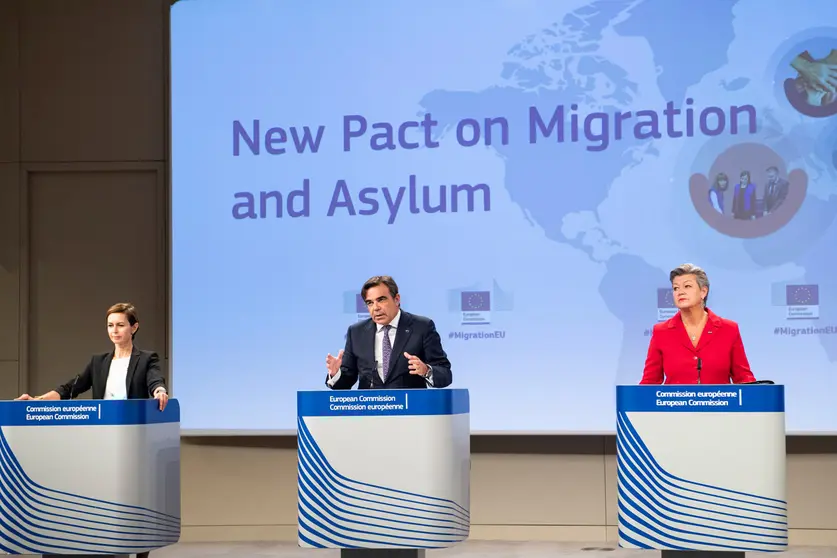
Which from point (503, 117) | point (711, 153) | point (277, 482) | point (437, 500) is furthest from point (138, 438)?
point (711, 153)

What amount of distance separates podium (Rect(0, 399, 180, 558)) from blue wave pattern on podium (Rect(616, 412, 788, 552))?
1.93m

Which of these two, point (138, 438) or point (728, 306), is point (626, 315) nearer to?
point (728, 306)

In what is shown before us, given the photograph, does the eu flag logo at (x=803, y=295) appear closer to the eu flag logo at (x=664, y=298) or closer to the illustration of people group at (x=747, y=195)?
the illustration of people group at (x=747, y=195)

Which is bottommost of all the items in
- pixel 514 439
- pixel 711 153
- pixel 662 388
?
pixel 514 439

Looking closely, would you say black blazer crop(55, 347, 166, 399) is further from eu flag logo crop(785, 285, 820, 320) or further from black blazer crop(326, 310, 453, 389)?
eu flag logo crop(785, 285, 820, 320)

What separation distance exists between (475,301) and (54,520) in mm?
2990

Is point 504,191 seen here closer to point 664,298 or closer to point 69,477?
point 664,298

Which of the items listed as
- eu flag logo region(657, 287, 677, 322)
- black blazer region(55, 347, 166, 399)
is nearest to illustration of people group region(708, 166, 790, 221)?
eu flag logo region(657, 287, 677, 322)

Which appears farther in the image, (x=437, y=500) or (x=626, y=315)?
(x=626, y=315)

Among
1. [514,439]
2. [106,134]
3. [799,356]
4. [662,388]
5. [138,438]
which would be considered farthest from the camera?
[106,134]

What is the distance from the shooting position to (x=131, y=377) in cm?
486

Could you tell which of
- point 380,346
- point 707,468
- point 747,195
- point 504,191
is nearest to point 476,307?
point 504,191

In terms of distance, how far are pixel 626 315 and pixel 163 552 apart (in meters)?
3.03

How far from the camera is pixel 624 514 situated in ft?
13.1
